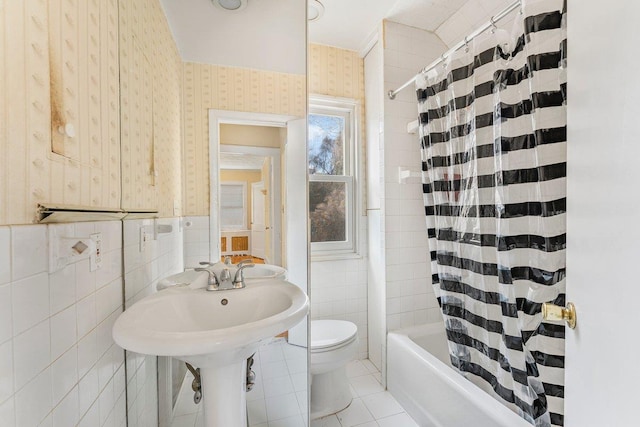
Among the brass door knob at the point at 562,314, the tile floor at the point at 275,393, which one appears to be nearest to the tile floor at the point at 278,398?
the tile floor at the point at 275,393

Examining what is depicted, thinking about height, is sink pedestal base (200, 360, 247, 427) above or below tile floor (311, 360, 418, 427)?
above

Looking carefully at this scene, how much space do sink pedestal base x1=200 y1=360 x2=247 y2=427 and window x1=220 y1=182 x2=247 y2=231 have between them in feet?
1.77

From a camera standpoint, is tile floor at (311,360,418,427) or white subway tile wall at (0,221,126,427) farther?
tile floor at (311,360,418,427)

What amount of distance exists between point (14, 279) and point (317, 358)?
53.2 inches

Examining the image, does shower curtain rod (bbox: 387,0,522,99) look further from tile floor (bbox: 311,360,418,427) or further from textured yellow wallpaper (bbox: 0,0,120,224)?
tile floor (bbox: 311,360,418,427)

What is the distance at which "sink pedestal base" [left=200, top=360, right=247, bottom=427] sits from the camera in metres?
0.90

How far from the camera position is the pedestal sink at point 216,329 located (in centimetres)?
63

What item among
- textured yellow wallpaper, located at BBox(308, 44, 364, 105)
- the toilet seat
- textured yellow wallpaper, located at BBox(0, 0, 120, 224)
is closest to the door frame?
textured yellow wallpaper, located at BBox(0, 0, 120, 224)

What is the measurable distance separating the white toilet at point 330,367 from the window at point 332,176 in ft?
2.12

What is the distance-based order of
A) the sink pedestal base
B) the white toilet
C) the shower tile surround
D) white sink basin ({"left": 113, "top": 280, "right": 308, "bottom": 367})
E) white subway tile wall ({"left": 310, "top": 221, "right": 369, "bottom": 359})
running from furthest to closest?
white subway tile wall ({"left": 310, "top": 221, "right": 369, "bottom": 359}), the shower tile surround, the white toilet, the sink pedestal base, white sink basin ({"left": 113, "top": 280, "right": 308, "bottom": 367})

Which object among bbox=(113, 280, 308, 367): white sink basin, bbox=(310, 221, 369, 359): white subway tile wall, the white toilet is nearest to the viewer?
bbox=(113, 280, 308, 367): white sink basin

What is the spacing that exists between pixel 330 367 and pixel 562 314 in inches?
47.3

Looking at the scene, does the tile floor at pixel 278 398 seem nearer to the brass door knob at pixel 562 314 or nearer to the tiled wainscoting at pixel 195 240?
the tiled wainscoting at pixel 195 240

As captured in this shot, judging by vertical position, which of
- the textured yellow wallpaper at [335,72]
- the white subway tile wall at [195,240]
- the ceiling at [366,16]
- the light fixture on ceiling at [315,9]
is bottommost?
the white subway tile wall at [195,240]
